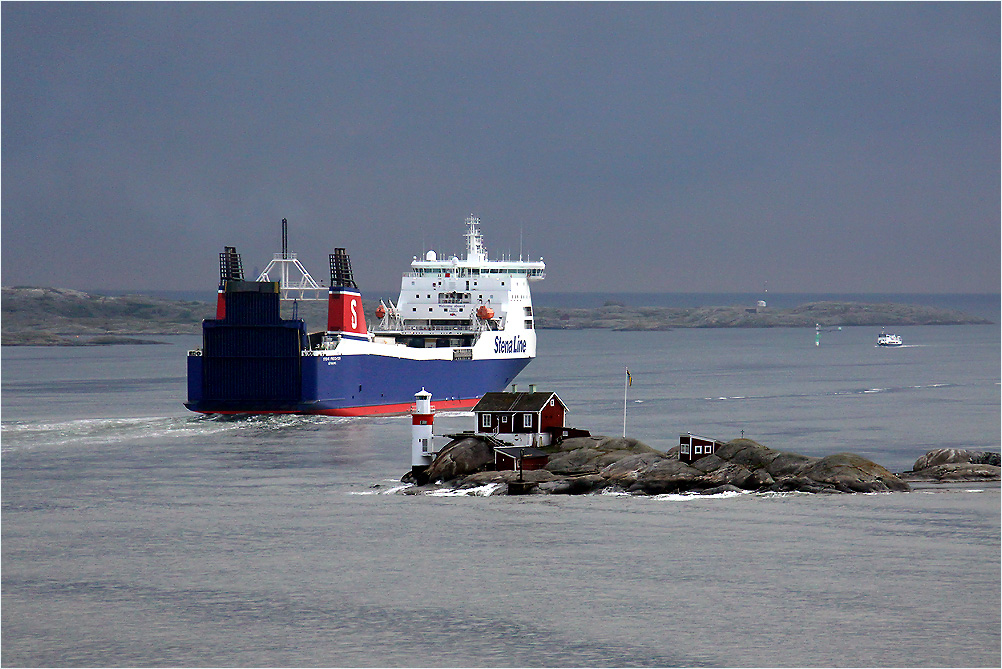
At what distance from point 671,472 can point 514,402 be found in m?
4.45

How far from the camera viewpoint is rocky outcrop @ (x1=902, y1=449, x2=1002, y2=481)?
31.1 meters

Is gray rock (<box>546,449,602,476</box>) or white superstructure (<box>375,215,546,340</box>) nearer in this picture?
gray rock (<box>546,449,602,476</box>)

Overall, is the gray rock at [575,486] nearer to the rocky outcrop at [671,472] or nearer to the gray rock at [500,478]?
the rocky outcrop at [671,472]

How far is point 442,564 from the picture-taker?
2300 cm

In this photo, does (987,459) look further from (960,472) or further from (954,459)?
(960,472)

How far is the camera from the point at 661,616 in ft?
64.8

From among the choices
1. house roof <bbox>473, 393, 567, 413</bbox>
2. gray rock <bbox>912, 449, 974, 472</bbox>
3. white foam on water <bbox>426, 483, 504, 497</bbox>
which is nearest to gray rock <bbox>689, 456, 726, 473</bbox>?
house roof <bbox>473, 393, 567, 413</bbox>

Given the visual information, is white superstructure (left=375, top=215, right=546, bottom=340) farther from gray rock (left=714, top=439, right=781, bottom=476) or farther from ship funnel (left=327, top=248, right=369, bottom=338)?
gray rock (left=714, top=439, right=781, bottom=476)

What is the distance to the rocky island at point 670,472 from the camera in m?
29.5

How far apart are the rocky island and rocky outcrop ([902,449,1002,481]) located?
0.02 m

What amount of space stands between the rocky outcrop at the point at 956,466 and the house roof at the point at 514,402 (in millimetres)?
8784

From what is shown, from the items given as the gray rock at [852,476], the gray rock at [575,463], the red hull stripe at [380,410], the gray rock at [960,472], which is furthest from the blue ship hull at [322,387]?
the gray rock at [960,472]

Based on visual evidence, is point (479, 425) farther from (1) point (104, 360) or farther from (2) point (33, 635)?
(1) point (104, 360)

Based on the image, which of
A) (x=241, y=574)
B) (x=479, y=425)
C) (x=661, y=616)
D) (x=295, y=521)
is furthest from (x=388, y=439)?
(x=661, y=616)
